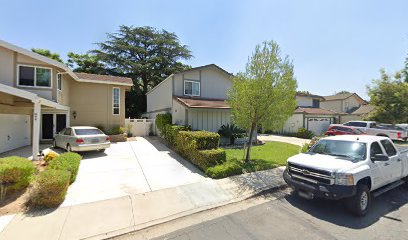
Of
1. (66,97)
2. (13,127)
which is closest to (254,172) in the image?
(13,127)

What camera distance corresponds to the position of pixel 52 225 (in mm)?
4520

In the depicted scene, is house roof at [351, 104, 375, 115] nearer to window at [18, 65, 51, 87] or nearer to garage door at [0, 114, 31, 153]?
window at [18, 65, 51, 87]

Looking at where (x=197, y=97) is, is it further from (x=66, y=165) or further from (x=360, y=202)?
(x=360, y=202)

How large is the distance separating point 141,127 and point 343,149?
17.2 meters

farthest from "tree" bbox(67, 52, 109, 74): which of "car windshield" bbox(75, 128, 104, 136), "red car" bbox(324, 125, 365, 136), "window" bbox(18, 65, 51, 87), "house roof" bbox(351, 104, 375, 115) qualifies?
"house roof" bbox(351, 104, 375, 115)

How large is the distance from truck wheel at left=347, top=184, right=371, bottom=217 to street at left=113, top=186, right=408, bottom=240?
0.17 meters

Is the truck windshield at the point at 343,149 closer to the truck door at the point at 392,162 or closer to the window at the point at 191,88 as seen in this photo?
the truck door at the point at 392,162

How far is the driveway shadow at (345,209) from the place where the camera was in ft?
15.7

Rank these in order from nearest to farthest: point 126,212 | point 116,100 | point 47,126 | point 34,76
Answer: point 126,212 < point 34,76 < point 47,126 < point 116,100

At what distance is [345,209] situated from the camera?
527cm

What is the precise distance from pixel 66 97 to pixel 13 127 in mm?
4389

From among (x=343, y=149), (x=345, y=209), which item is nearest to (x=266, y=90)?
(x=343, y=149)

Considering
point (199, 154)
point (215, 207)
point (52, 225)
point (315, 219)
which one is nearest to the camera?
point (52, 225)

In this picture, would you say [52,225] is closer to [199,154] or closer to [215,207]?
[215,207]
